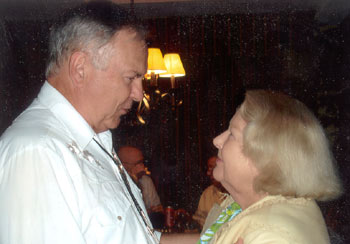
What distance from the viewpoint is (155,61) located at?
2.90 m

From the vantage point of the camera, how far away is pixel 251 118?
41.3 inches

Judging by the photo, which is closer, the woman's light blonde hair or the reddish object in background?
the woman's light blonde hair

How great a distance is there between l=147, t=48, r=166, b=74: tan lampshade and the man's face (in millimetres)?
1750

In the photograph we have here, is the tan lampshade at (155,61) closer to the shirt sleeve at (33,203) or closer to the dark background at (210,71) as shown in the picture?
the dark background at (210,71)

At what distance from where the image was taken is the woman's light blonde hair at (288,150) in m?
1.01

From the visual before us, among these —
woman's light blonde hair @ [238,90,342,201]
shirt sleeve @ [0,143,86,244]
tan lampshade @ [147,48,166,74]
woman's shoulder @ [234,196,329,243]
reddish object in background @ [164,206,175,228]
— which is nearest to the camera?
shirt sleeve @ [0,143,86,244]

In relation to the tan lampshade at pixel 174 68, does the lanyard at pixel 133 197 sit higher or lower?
lower

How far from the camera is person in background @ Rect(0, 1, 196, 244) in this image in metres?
0.81

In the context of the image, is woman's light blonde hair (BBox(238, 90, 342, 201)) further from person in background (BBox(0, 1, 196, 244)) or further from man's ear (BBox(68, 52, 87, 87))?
man's ear (BBox(68, 52, 87, 87))

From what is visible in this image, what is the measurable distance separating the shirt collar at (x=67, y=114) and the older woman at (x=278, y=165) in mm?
393

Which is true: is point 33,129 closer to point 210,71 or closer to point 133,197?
point 133,197

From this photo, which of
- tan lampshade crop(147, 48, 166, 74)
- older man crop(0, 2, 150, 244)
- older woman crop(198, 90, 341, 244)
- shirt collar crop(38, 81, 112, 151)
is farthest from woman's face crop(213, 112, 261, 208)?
tan lampshade crop(147, 48, 166, 74)

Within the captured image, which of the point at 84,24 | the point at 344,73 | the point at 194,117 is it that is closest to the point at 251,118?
the point at 84,24

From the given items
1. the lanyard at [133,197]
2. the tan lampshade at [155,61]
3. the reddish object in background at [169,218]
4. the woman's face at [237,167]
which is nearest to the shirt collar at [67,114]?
the lanyard at [133,197]
